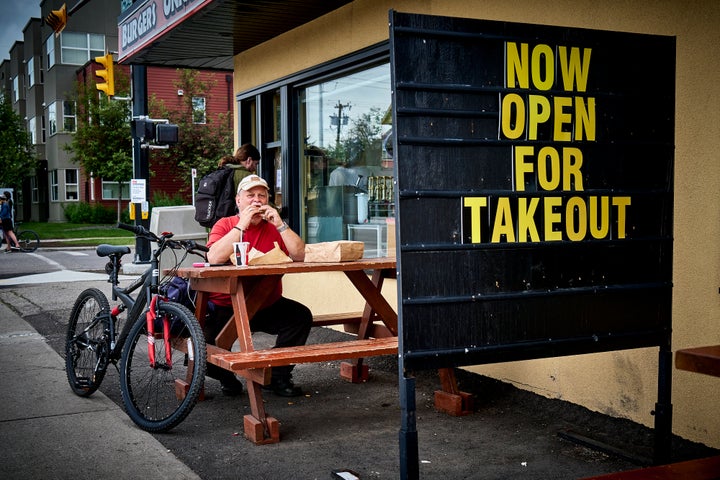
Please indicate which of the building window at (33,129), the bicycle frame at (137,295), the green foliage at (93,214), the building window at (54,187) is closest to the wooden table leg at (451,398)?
the bicycle frame at (137,295)

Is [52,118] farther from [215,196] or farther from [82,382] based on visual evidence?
[82,382]

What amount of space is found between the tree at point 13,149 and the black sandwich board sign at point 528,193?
143 ft

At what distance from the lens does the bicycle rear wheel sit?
18.6 ft

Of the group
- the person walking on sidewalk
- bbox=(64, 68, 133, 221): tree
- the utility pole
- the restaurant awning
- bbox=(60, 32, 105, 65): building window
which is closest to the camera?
Result: the restaurant awning

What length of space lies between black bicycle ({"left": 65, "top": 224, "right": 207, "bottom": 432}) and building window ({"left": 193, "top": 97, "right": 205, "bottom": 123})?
31913 millimetres

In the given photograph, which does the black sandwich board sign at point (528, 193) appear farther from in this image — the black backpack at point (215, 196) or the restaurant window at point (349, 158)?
the black backpack at point (215, 196)

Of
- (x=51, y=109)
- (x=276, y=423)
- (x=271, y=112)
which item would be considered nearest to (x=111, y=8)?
(x=51, y=109)

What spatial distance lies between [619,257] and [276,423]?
2.25 metres

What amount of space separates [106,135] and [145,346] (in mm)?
33575

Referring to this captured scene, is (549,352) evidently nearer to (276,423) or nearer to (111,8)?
(276,423)

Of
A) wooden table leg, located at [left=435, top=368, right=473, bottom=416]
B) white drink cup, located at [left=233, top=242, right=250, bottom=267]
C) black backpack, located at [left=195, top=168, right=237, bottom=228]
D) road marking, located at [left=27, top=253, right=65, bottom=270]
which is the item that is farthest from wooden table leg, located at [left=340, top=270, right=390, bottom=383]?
road marking, located at [left=27, top=253, right=65, bottom=270]

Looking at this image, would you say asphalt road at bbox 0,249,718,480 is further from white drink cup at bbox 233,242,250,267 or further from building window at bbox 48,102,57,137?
building window at bbox 48,102,57,137

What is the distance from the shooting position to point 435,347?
350 centimetres

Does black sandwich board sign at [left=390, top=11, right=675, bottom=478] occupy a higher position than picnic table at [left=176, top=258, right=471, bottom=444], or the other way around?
black sandwich board sign at [left=390, top=11, right=675, bottom=478]
